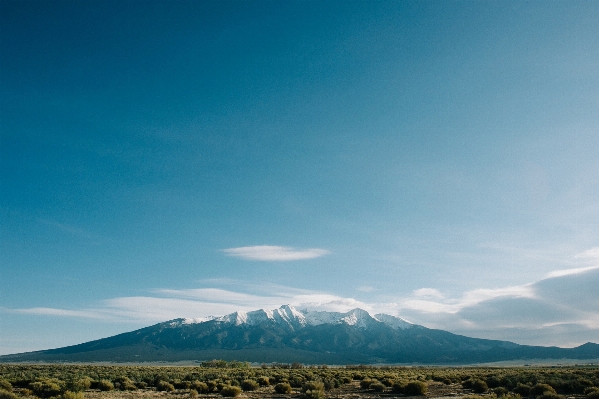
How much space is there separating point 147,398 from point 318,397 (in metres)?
11.5

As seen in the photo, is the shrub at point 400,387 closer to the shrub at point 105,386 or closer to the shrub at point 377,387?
the shrub at point 377,387

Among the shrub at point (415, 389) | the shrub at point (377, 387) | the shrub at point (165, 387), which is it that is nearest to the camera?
the shrub at point (415, 389)

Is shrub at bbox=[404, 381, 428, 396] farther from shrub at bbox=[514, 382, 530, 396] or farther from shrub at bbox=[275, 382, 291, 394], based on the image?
shrub at bbox=[275, 382, 291, 394]

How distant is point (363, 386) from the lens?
34.0 metres

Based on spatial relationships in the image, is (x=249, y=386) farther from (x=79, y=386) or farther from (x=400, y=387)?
(x=79, y=386)

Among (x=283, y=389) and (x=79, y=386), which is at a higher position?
(x=79, y=386)

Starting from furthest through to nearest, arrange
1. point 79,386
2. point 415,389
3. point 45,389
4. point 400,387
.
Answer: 1. point 400,387
2. point 415,389
3. point 79,386
4. point 45,389

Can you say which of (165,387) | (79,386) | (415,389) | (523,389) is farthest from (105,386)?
(523,389)

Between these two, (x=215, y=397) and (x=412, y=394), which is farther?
(x=412, y=394)

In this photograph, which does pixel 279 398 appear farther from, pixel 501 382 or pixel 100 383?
pixel 501 382

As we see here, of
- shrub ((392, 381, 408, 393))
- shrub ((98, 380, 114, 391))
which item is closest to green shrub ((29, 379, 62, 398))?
shrub ((98, 380, 114, 391))

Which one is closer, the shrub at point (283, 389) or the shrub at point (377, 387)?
the shrub at point (283, 389)

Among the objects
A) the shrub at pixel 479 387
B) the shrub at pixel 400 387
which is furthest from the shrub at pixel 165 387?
the shrub at pixel 479 387

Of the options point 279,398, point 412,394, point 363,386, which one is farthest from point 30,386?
point 412,394
